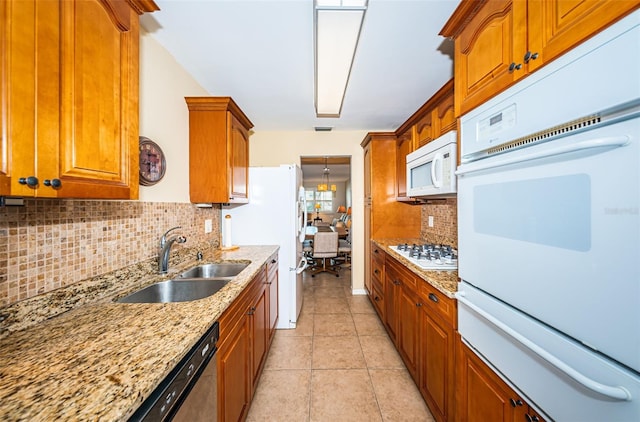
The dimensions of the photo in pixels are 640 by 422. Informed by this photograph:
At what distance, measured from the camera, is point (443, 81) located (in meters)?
2.22

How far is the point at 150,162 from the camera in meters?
1.55

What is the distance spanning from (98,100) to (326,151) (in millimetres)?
2975

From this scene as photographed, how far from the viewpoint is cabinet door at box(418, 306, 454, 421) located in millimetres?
1266

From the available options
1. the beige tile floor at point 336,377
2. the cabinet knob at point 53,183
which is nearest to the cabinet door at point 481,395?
the beige tile floor at point 336,377

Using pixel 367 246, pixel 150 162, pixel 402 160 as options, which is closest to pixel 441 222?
pixel 402 160

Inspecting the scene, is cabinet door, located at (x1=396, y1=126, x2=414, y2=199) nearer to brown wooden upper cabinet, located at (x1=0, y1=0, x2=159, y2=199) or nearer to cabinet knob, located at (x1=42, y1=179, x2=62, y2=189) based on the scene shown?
brown wooden upper cabinet, located at (x1=0, y1=0, x2=159, y2=199)

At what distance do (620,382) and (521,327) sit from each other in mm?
258

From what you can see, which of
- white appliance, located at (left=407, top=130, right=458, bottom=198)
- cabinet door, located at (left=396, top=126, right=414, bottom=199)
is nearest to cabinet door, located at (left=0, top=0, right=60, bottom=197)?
white appliance, located at (left=407, top=130, right=458, bottom=198)

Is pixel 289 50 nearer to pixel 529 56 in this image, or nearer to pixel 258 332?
pixel 529 56

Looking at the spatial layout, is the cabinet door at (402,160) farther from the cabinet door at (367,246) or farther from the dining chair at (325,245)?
the dining chair at (325,245)

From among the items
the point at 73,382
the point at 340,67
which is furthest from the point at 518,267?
the point at 340,67

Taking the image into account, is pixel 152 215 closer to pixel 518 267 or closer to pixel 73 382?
pixel 73 382

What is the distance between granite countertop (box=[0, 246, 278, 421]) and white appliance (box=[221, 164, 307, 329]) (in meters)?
1.49

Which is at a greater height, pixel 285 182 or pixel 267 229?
pixel 285 182
